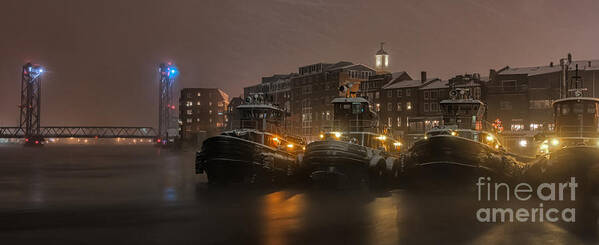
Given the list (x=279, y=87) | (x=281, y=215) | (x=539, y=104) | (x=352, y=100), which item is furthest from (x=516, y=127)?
(x=279, y=87)

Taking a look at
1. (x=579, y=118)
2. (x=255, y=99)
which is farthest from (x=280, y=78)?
(x=579, y=118)

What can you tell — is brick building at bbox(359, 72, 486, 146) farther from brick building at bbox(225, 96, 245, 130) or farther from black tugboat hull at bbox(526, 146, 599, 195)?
black tugboat hull at bbox(526, 146, 599, 195)

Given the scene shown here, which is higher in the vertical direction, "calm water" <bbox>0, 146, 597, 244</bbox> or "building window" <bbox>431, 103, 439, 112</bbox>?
"building window" <bbox>431, 103, 439, 112</bbox>

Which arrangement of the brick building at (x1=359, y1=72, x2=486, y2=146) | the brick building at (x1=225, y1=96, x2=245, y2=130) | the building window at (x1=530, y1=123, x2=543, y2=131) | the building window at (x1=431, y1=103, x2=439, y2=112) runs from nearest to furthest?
the brick building at (x1=225, y1=96, x2=245, y2=130), the building window at (x1=530, y1=123, x2=543, y2=131), the brick building at (x1=359, y1=72, x2=486, y2=146), the building window at (x1=431, y1=103, x2=439, y2=112)

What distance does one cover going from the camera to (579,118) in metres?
33.6

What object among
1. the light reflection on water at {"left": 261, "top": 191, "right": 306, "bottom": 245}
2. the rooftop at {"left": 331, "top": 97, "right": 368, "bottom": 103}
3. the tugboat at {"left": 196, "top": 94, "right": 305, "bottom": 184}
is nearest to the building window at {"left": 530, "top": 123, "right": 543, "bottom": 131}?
the rooftop at {"left": 331, "top": 97, "right": 368, "bottom": 103}

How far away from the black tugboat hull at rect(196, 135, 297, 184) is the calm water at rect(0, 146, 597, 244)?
7.65 ft

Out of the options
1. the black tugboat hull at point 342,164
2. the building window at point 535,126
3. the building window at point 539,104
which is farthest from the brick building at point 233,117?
the building window at point 539,104

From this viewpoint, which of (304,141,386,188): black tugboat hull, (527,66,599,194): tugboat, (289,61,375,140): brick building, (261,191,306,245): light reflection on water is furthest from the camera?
(289,61,375,140): brick building

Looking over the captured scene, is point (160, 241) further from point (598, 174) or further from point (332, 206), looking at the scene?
point (598, 174)

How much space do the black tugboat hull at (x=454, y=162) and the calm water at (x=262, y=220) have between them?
1080 mm

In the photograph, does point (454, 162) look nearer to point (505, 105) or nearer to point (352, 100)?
point (352, 100)

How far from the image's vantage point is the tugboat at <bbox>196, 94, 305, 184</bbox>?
→ 3253cm

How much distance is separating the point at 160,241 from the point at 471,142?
737 inches
